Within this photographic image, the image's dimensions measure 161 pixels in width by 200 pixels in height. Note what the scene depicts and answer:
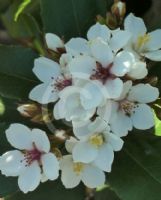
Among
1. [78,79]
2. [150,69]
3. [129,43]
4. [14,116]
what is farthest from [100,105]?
[14,116]

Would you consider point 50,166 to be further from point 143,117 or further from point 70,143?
point 143,117

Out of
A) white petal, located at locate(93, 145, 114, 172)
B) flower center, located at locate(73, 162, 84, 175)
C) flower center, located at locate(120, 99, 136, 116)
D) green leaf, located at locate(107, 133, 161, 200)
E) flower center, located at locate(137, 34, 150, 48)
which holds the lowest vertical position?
green leaf, located at locate(107, 133, 161, 200)

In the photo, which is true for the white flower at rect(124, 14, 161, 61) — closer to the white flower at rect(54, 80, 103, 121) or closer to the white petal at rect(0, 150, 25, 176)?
the white flower at rect(54, 80, 103, 121)

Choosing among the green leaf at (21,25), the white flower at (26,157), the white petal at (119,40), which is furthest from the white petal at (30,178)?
the green leaf at (21,25)

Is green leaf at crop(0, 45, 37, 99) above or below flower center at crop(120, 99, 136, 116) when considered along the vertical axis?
above

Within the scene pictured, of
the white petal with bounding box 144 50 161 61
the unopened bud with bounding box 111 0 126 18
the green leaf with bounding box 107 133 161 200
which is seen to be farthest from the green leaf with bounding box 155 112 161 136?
the unopened bud with bounding box 111 0 126 18

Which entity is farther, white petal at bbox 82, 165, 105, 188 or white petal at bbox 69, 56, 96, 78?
white petal at bbox 82, 165, 105, 188

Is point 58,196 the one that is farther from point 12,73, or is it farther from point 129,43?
point 129,43
